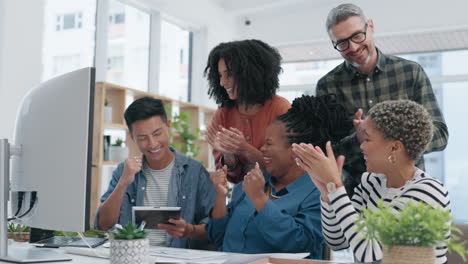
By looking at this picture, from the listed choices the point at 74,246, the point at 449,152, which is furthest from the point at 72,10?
the point at 449,152

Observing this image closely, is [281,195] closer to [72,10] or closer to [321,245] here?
[321,245]

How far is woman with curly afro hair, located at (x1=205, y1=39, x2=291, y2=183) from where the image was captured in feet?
7.63

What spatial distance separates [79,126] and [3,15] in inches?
135

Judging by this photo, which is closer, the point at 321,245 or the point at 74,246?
the point at 74,246

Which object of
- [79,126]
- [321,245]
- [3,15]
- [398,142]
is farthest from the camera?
[3,15]

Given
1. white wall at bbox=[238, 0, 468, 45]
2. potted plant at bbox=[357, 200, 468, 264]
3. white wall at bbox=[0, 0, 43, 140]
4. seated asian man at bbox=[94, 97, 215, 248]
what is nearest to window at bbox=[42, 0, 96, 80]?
white wall at bbox=[0, 0, 43, 140]

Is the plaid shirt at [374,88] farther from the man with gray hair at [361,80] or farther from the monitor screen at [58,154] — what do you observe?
the monitor screen at [58,154]

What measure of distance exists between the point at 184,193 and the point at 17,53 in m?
2.74

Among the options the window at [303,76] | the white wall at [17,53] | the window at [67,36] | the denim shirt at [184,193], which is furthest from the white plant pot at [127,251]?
the window at [303,76]

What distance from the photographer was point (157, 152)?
239 cm

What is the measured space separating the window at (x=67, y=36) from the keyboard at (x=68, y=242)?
313 centimetres

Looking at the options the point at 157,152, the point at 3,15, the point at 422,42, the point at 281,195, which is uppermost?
the point at 422,42

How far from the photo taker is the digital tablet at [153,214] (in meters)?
1.91

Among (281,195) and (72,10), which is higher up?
(72,10)
